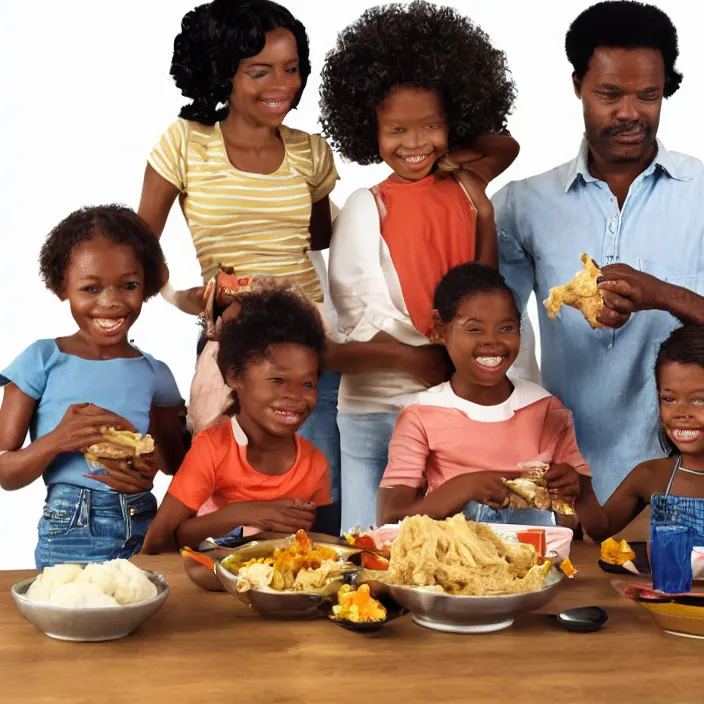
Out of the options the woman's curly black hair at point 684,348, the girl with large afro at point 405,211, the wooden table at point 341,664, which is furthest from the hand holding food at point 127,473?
the woman's curly black hair at point 684,348

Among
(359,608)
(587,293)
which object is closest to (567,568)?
(359,608)

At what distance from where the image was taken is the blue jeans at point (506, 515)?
109 inches

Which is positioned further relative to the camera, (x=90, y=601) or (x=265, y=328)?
(x=265, y=328)

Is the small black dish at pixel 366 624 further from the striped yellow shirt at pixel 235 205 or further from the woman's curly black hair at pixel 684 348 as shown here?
the striped yellow shirt at pixel 235 205

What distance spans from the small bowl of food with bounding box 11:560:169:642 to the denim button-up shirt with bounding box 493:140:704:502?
168 centimetres

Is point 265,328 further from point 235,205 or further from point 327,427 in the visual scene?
point 327,427

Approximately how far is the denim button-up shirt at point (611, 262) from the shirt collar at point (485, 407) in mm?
414

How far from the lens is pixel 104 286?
2.84 metres

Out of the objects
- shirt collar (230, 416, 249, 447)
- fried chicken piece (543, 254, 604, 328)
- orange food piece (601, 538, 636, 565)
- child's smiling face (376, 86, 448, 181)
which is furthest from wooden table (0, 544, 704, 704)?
child's smiling face (376, 86, 448, 181)

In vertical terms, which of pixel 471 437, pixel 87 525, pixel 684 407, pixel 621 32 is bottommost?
pixel 87 525

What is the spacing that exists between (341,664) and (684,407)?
113cm

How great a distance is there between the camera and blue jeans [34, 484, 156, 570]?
2801mm

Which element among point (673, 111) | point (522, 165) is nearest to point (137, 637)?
point (522, 165)

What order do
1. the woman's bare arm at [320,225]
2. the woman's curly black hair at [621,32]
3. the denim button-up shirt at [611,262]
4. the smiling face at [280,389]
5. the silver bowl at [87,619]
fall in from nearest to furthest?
the silver bowl at [87,619] < the smiling face at [280,389] < the woman's curly black hair at [621,32] < the denim button-up shirt at [611,262] < the woman's bare arm at [320,225]
